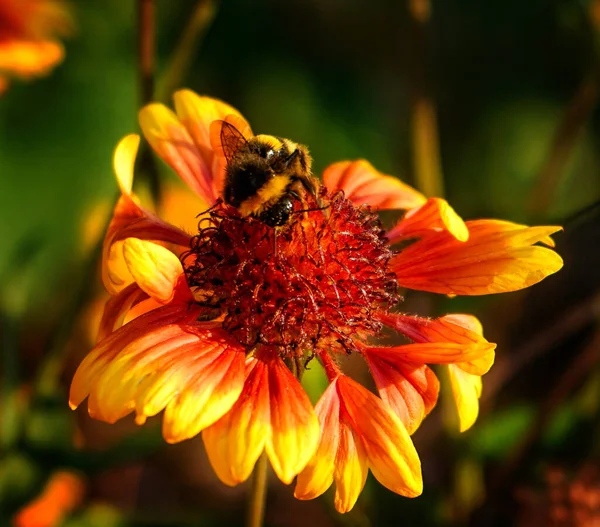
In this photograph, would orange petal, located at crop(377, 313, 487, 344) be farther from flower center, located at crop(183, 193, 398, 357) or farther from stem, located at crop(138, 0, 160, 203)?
stem, located at crop(138, 0, 160, 203)

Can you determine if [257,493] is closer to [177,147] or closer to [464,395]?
[464,395]

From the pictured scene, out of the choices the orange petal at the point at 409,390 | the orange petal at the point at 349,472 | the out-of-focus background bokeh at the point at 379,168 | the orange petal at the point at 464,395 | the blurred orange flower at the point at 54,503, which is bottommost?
the blurred orange flower at the point at 54,503

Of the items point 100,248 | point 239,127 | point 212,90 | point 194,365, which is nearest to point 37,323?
point 100,248

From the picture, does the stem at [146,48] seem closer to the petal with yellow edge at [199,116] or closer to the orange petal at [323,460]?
the petal with yellow edge at [199,116]

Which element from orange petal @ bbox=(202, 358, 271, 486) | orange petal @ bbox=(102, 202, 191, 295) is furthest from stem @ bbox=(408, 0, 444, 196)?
orange petal @ bbox=(202, 358, 271, 486)

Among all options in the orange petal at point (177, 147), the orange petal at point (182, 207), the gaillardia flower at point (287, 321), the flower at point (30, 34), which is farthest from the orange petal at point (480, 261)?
the flower at point (30, 34)

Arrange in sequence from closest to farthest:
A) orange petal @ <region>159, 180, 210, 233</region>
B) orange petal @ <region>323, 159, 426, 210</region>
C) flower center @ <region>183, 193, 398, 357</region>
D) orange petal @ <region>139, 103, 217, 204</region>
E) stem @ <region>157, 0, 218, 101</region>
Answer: flower center @ <region>183, 193, 398, 357</region>
orange petal @ <region>139, 103, 217, 204</region>
orange petal @ <region>323, 159, 426, 210</region>
stem @ <region>157, 0, 218, 101</region>
orange petal @ <region>159, 180, 210, 233</region>

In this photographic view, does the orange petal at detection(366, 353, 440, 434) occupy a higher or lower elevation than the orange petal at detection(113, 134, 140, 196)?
lower
